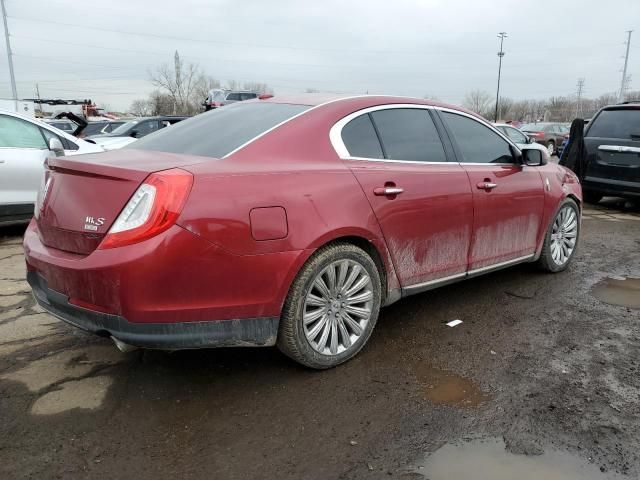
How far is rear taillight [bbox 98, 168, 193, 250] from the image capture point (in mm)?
2451

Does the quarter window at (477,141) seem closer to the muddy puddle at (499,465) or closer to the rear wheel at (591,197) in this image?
the muddy puddle at (499,465)

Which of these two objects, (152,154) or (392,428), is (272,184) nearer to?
(152,154)

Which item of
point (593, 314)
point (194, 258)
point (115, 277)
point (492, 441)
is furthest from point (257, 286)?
point (593, 314)

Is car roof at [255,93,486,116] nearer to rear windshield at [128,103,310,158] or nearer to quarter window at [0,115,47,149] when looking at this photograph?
rear windshield at [128,103,310,158]

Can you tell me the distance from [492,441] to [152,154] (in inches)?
90.8

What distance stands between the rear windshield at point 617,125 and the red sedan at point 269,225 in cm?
580

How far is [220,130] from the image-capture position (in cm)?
326

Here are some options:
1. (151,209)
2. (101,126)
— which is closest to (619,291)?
(151,209)

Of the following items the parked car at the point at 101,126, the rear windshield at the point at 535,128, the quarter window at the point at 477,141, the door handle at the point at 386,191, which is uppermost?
the quarter window at the point at 477,141

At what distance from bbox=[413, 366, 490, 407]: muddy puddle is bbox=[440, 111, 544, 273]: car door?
1.10 m

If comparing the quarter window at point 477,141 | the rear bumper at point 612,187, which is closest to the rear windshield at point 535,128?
the rear bumper at point 612,187

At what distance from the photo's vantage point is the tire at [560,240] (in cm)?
497

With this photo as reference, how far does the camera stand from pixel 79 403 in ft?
9.19

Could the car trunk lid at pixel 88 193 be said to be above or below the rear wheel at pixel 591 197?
A: above
